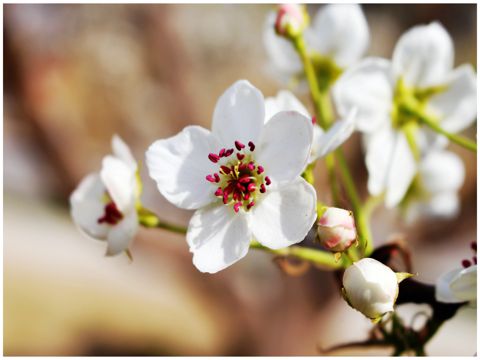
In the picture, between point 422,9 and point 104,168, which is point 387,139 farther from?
point 422,9

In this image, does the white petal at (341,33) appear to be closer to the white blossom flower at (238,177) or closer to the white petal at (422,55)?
the white petal at (422,55)

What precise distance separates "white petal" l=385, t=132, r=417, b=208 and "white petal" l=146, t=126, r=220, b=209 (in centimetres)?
21

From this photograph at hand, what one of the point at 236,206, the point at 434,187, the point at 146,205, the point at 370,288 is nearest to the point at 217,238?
the point at 236,206

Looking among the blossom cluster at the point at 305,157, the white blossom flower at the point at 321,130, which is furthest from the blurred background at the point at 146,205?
the white blossom flower at the point at 321,130

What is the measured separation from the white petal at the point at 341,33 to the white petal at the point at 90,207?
0.30 metres

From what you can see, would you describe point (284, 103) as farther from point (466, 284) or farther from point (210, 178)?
point (466, 284)

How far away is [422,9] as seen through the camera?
2359 millimetres

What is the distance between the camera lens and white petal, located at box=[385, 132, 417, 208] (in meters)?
0.65

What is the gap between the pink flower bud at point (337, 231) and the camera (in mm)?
456

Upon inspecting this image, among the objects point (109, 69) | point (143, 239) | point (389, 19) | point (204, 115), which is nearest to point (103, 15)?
point (109, 69)

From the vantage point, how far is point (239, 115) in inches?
20.8

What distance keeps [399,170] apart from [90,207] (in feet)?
1.06

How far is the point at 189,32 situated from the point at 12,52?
2.83ft

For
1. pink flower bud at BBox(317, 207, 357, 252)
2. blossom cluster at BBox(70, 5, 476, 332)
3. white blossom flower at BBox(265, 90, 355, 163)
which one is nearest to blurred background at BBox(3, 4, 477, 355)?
blossom cluster at BBox(70, 5, 476, 332)
